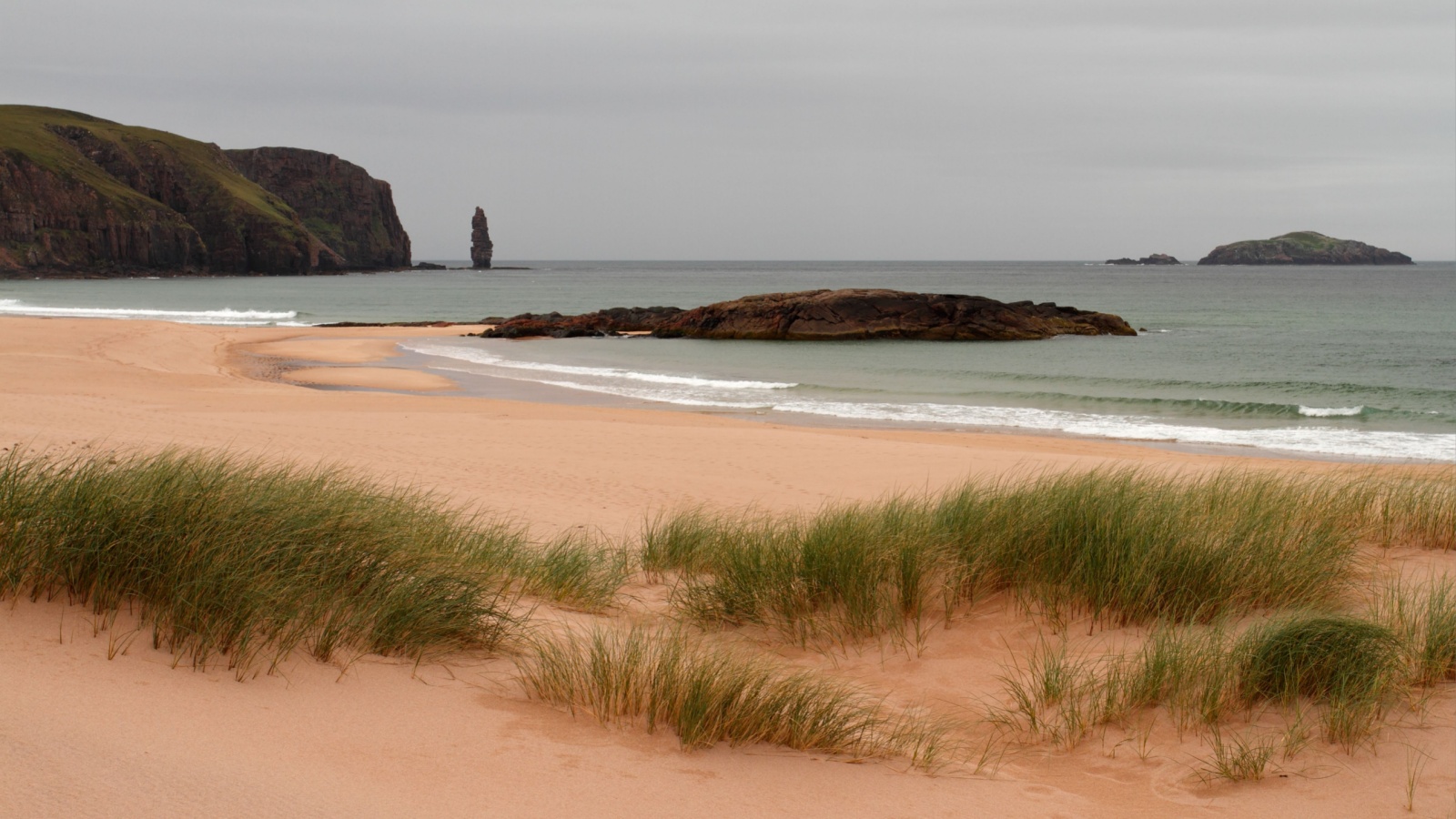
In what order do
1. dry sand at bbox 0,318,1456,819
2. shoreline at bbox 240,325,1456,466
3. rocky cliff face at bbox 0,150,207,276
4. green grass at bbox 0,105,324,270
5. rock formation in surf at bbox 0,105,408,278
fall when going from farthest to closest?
green grass at bbox 0,105,324,270
rock formation in surf at bbox 0,105,408,278
rocky cliff face at bbox 0,150,207,276
shoreline at bbox 240,325,1456,466
dry sand at bbox 0,318,1456,819

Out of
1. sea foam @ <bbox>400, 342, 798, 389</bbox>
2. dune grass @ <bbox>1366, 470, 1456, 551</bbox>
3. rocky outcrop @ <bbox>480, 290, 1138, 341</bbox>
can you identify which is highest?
rocky outcrop @ <bbox>480, 290, 1138, 341</bbox>

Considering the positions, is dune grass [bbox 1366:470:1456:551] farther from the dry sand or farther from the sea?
the sea

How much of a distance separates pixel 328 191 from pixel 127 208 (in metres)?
61.0

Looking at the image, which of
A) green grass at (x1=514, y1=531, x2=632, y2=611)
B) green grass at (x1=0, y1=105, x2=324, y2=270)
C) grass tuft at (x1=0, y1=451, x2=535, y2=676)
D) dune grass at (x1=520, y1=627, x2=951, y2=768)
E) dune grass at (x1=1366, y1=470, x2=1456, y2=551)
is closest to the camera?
dune grass at (x1=520, y1=627, x2=951, y2=768)

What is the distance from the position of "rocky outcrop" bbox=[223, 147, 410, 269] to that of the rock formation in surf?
2092cm

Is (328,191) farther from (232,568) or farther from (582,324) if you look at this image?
(232,568)

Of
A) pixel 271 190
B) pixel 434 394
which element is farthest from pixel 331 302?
pixel 271 190

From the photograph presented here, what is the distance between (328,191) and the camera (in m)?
191

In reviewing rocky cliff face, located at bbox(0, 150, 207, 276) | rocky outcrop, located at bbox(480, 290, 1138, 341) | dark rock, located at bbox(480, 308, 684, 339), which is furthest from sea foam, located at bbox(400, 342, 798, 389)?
rocky cliff face, located at bbox(0, 150, 207, 276)

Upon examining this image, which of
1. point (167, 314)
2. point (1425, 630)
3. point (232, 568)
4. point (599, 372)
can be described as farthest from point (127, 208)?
point (1425, 630)

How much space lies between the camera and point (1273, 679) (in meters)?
4.27

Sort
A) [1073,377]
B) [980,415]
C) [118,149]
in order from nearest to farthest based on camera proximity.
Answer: [980,415] < [1073,377] < [118,149]

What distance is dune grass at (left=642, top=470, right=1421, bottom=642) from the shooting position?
5.40 meters

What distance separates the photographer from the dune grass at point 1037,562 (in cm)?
540
